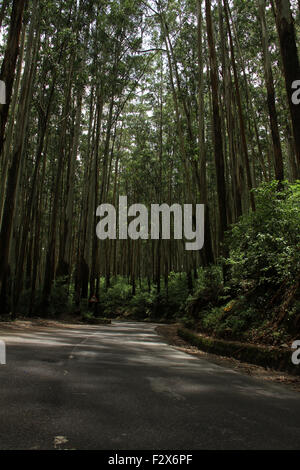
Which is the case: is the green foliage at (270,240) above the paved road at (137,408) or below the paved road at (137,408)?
above

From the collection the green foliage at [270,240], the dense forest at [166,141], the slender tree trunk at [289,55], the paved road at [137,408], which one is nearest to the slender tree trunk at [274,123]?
the dense forest at [166,141]

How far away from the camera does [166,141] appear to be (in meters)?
30.2

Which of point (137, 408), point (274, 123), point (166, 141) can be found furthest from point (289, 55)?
point (166, 141)

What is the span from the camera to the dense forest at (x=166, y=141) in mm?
8484

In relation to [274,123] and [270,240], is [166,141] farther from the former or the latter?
[270,240]

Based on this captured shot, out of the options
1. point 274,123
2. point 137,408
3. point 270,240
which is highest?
point 274,123

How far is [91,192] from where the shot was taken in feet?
75.2

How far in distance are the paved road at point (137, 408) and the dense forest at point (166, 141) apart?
2503 millimetres

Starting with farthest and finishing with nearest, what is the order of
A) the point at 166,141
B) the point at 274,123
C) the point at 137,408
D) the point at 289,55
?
the point at 166,141 < the point at 274,123 < the point at 289,55 < the point at 137,408

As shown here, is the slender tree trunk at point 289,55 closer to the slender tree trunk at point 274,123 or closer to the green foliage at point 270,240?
the green foliage at point 270,240

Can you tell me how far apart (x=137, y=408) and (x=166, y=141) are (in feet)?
93.1

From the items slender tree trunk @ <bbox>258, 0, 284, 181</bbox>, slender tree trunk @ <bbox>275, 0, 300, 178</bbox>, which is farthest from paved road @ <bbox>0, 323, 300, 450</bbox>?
slender tree trunk @ <bbox>258, 0, 284, 181</bbox>

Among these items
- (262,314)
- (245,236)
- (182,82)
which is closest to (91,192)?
(182,82)
